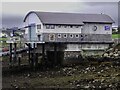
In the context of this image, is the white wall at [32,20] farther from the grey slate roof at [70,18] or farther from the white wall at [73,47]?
the white wall at [73,47]

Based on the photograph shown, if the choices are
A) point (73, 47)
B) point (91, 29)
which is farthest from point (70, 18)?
point (73, 47)

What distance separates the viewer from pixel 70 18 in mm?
63125

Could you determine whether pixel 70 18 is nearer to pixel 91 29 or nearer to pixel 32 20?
pixel 91 29

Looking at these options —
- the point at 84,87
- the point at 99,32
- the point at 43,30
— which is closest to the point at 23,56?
the point at 43,30

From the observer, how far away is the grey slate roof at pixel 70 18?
6081 cm

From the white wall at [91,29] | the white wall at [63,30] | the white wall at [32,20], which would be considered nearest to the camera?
the white wall at [63,30]

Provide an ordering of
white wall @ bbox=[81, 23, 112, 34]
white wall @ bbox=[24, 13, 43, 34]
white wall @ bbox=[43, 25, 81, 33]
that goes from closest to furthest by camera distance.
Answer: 1. white wall @ bbox=[43, 25, 81, 33]
2. white wall @ bbox=[24, 13, 43, 34]
3. white wall @ bbox=[81, 23, 112, 34]

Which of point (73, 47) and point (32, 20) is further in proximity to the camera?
point (32, 20)

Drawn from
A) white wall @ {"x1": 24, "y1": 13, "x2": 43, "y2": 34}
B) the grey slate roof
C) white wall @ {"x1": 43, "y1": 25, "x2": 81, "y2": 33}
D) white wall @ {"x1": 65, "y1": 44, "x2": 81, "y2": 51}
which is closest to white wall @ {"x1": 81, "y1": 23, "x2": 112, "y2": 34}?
the grey slate roof

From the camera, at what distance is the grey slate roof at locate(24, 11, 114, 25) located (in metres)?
60.8

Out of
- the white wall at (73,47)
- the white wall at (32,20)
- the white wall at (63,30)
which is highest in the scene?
the white wall at (32,20)

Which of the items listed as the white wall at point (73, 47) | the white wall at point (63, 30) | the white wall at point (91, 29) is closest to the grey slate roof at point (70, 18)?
the white wall at point (91, 29)

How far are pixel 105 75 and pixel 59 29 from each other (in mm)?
25888

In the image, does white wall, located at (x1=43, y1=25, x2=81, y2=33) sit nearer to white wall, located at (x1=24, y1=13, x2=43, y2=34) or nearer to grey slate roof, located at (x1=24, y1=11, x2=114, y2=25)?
grey slate roof, located at (x1=24, y1=11, x2=114, y2=25)
